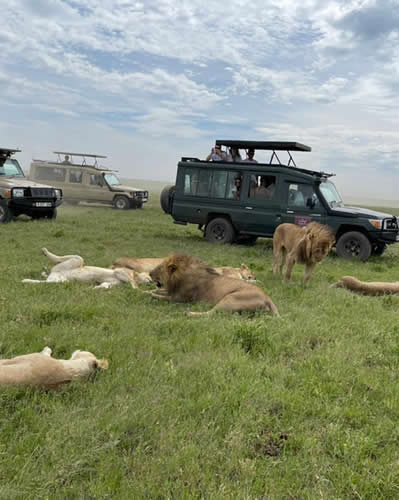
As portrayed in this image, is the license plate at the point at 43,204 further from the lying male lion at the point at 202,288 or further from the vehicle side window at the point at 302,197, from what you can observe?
the lying male lion at the point at 202,288

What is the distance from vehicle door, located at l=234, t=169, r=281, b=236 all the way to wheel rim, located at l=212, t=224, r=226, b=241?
→ 0.58m

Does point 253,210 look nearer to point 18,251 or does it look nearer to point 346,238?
point 346,238

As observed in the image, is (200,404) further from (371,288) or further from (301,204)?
(301,204)

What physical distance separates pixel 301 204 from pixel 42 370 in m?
9.86

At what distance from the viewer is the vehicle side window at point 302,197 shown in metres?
11.9

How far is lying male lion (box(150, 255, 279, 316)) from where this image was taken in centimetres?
543

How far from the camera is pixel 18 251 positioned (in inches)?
369

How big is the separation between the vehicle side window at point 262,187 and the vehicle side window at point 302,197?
49 cm

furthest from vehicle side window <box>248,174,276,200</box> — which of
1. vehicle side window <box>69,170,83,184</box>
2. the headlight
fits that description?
vehicle side window <box>69,170,83,184</box>

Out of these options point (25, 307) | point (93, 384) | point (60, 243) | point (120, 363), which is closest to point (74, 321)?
point (25, 307)

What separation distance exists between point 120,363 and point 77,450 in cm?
121

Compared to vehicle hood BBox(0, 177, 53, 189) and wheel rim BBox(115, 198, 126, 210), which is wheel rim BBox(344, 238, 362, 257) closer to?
vehicle hood BBox(0, 177, 53, 189)

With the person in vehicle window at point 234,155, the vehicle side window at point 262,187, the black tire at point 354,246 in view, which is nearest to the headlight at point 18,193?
the person in vehicle window at point 234,155

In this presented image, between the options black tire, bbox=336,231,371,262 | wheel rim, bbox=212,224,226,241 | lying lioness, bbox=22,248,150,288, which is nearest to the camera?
lying lioness, bbox=22,248,150,288
